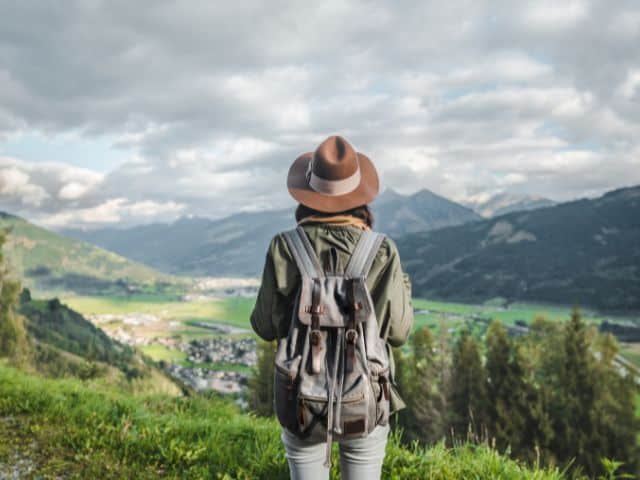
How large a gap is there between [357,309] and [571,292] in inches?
8147

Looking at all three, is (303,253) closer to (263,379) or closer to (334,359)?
(334,359)

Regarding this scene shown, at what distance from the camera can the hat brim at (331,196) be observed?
2.79 metres

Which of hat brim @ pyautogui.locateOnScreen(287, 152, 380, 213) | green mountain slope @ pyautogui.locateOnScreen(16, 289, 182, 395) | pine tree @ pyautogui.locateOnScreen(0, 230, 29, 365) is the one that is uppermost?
hat brim @ pyautogui.locateOnScreen(287, 152, 380, 213)

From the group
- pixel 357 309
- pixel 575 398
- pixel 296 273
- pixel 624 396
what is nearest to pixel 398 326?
pixel 357 309

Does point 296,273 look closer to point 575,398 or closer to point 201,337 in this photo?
point 575,398

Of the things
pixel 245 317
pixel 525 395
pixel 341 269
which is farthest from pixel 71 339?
pixel 341 269

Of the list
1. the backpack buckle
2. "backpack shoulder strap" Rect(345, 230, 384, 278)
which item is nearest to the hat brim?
"backpack shoulder strap" Rect(345, 230, 384, 278)

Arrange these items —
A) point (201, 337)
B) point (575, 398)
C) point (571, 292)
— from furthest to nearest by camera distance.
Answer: point (571, 292)
point (201, 337)
point (575, 398)

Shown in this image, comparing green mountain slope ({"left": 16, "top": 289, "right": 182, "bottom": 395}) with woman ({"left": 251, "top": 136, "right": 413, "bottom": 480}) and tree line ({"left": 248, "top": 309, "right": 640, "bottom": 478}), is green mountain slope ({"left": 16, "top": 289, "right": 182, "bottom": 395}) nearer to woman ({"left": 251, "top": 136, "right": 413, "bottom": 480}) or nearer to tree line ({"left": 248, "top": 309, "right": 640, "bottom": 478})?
tree line ({"left": 248, "top": 309, "right": 640, "bottom": 478})

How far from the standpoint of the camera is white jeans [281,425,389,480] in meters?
2.71

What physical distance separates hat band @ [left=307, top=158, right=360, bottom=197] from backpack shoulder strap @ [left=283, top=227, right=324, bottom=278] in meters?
0.29

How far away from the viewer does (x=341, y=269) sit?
265 cm

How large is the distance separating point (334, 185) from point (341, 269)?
527 mm

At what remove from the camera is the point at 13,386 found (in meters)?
6.86
